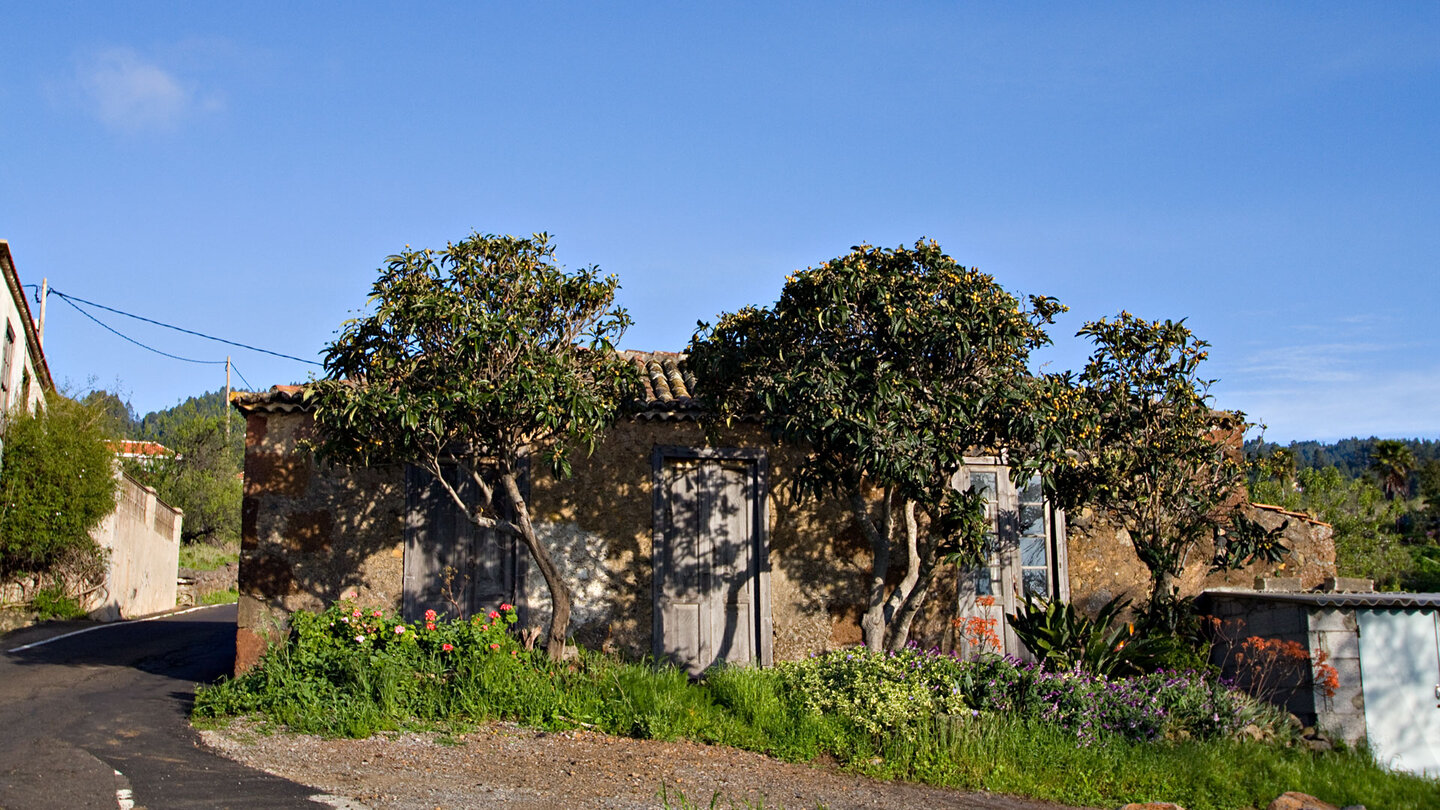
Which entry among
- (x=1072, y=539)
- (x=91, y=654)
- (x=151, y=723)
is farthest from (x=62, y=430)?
(x=1072, y=539)

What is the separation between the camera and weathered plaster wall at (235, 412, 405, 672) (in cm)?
977

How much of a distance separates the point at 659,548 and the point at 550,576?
4.28 ft

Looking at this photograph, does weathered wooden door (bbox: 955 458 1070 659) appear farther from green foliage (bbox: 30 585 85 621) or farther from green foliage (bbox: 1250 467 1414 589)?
green foliage (bbox: 30 585 85 621)

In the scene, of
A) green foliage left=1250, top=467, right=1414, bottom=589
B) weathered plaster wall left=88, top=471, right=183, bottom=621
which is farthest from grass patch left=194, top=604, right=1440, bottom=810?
green foliage left=1250, top=467, right=1414, bottom=589

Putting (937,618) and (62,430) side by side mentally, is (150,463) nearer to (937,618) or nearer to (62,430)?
(62,430)

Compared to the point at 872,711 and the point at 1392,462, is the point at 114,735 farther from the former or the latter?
the point at 1392,462

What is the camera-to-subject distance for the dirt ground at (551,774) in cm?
636

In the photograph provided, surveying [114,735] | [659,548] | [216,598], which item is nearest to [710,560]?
[659,548]

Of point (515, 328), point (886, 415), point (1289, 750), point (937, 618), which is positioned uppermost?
point (515, 328)

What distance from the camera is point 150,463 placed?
3080 centimetres

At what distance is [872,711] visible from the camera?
7832mm

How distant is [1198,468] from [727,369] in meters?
4.12

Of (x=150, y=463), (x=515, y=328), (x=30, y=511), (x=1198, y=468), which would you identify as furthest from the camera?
(x=150, y=463)

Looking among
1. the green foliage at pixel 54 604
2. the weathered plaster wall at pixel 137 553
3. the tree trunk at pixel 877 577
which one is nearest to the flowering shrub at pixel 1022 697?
the tree trunk at pixel 877 577
